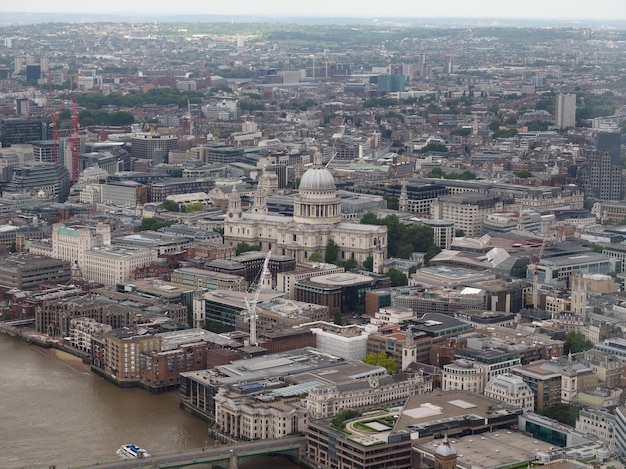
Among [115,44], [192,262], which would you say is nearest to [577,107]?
[192,262]

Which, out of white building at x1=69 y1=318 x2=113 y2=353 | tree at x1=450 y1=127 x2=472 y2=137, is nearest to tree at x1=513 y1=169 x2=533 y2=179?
tree at x1=450 y1=127 x2=472 y2=137

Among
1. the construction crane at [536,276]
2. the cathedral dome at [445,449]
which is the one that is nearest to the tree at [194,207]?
the construction crane at [536,276]

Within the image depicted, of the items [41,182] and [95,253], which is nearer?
[95,253]

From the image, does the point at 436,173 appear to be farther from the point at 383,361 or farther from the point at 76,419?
the point at 76,419

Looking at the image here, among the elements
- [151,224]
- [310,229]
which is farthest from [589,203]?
[151,224]

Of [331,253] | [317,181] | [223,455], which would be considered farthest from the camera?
[317,181]

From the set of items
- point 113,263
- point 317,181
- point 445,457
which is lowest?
point 113,263

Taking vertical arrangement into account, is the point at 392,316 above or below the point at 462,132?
above

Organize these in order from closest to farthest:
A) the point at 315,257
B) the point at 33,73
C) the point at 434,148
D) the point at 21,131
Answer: the point at 315,257, the point at 21,131, the point at 434,148, the point at 33,73
